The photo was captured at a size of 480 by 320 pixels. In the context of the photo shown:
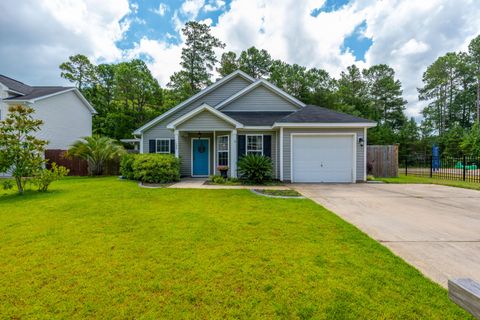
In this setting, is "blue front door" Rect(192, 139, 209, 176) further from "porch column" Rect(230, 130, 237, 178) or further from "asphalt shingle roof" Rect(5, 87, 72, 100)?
"asphalt shingle roof" Rect(5, 87, 72, 100)

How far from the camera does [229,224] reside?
466 centimetres

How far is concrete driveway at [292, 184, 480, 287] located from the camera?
10.2 ft

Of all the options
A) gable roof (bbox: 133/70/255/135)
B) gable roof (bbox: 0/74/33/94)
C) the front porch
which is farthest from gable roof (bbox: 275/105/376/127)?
gable roof (bbox: 0/74/33/94)

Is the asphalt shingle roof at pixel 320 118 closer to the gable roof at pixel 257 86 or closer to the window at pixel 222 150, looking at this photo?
the gable roof at pixel 257 86

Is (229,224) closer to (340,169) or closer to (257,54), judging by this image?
(340,169)

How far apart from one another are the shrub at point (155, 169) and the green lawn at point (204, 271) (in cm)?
541

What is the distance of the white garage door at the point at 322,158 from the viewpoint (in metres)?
11.2

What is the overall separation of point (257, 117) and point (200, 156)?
4062 millimetres

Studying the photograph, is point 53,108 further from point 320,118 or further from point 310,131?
point 320,118

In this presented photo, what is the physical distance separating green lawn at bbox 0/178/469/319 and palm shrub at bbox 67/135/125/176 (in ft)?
33.4

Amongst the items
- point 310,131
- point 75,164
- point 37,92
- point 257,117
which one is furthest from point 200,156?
point 37,92

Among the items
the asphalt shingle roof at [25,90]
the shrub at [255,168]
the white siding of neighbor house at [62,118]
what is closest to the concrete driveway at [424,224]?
the shrub at [255,168]

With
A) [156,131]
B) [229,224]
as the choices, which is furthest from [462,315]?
[156,131]

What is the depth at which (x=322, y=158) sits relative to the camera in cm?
1126
